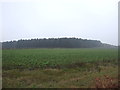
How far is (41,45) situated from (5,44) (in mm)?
23625

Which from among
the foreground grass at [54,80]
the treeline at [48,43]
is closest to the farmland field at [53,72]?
the foreground grass at [54,80]

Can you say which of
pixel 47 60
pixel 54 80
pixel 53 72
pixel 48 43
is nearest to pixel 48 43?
pixel 48 43

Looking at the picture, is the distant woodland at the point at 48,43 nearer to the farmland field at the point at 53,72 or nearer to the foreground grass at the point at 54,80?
the farmland field at the point at 53,72

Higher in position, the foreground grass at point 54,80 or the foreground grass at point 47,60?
the foreground grass at point 54,80

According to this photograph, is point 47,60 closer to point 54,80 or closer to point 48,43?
point 54,80

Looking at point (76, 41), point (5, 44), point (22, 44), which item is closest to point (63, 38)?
point (76, 41)

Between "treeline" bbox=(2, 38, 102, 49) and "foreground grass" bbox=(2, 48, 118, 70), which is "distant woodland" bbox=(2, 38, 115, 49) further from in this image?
"foreground grass" bbox=(2, 48, 118, 70)

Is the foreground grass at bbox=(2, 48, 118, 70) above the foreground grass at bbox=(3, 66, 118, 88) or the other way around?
the other way around

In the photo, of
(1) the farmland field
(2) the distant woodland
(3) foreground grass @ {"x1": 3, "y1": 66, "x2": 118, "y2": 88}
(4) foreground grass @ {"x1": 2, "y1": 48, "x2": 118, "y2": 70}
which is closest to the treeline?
(2) the distant woodland

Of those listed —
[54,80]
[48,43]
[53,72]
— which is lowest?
[53,72]

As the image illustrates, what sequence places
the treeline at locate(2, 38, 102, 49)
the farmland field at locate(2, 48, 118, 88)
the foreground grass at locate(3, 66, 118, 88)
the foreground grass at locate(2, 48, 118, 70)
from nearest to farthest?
the foreground grass at locate(3, 66, 118, 88) → the farmland field at locate(2, 48, 118, 88) → the foreground grass at locate(2, 48, 118, 70) → the treeline at locate(2, 38, 102, 49)

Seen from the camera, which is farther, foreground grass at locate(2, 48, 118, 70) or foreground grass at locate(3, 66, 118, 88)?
foreground grass at locate(2, 48, 118, 70)

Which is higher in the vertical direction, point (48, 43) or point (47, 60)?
point (48, 43)

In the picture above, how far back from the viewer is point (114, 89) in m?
12.9
